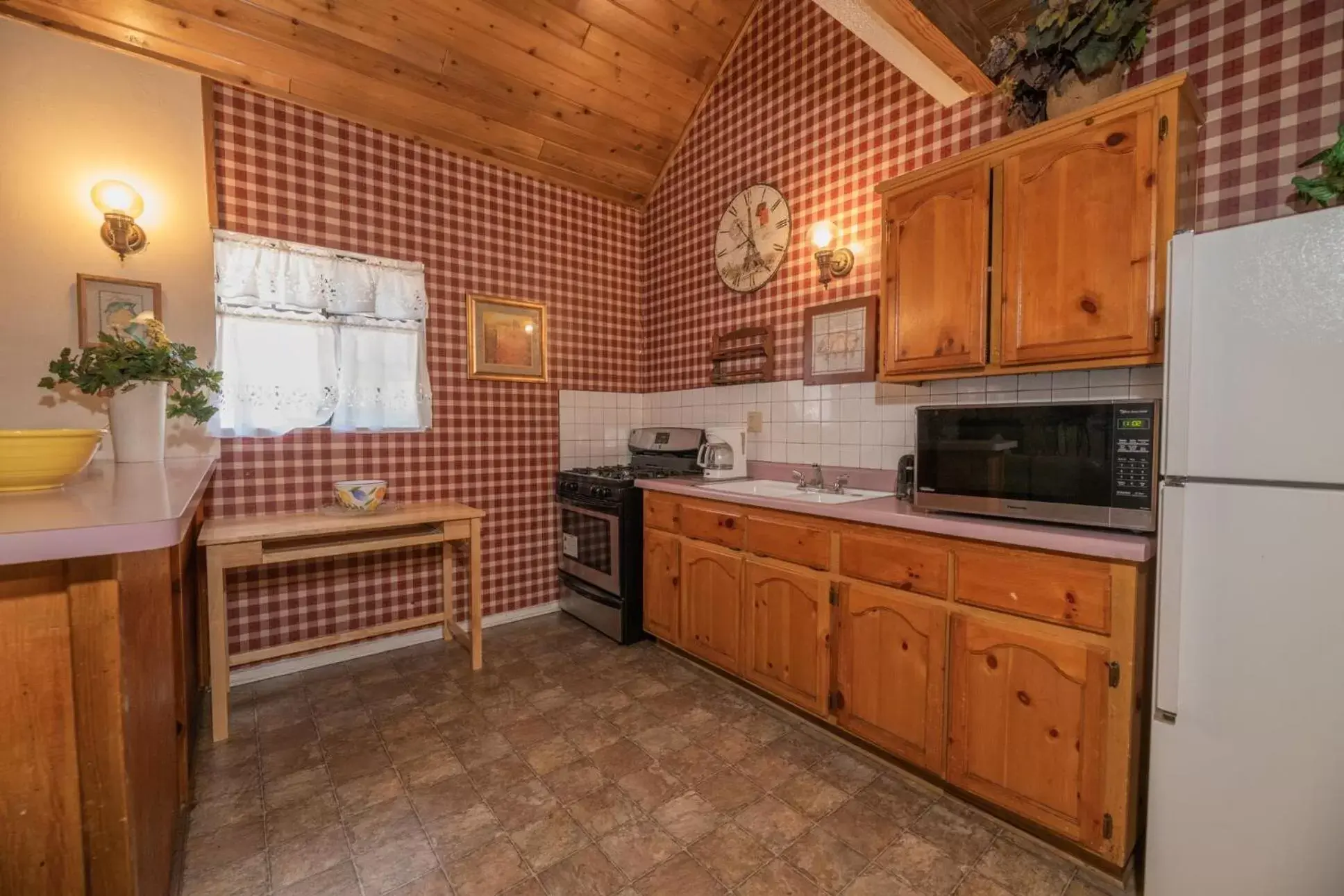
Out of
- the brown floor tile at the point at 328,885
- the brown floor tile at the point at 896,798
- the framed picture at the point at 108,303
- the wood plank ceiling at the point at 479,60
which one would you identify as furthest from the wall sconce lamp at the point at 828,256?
the framed picture at the point at 108,303

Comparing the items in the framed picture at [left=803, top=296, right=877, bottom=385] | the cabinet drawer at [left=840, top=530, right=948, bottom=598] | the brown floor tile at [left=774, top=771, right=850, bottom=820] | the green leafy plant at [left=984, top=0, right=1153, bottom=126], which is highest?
the green leafy plant at [left=984, top=0, right=1153, bottom=126]

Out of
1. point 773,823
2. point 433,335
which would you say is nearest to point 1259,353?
point 773,823

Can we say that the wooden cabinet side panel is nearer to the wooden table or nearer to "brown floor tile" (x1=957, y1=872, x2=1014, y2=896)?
the wooden table

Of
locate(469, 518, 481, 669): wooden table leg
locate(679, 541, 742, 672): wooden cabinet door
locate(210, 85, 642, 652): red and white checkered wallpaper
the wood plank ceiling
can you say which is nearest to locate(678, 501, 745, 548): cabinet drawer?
locate(679, 541, 742, 672): wooden cabinet door

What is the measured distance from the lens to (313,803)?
5.74ft

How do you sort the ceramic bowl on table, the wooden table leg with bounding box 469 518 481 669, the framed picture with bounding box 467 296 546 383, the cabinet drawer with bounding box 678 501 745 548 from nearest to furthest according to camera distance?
the cabinet drawer with bounding box 678 501 745 548 → the ceramic bowl on table → the wooden table leg with bounding box 469 518 481 669 → the framed picture with bounding box 467 296 546 383

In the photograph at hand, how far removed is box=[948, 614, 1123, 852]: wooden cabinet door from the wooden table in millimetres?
2102

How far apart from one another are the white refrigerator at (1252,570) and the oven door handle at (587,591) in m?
2.25

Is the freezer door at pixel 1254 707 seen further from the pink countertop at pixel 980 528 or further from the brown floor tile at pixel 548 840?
the brown floor tile at pixel 548 840

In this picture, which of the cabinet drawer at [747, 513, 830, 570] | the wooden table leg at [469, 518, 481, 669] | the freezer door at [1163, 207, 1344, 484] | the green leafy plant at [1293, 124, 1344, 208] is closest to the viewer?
the freezer door at [1163, 207, 1344, 484]

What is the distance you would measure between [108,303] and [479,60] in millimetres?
1975

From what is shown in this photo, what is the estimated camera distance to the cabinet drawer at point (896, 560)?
1719mm

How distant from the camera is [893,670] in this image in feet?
6.04

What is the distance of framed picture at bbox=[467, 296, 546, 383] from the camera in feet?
10.4
